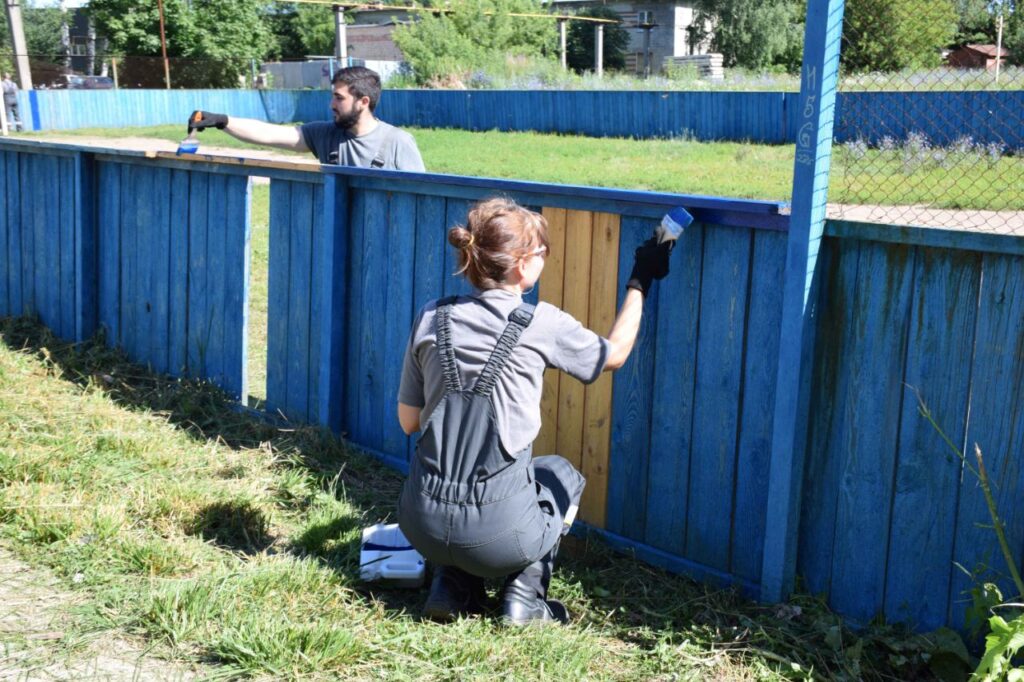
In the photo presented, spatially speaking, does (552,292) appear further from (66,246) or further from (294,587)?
(66,246)

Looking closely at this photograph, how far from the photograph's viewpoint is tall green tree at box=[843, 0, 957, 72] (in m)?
3.54

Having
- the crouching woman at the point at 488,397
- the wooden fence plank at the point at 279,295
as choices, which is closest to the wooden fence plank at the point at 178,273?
the wooden fence plank at the point at 279,295

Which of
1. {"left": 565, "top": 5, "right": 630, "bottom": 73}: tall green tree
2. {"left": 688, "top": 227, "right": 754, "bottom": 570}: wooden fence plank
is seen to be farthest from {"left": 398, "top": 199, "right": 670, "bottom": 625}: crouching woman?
{"left": 565, "top": 5, "right": 630, "bottom": 73}: tall green tree

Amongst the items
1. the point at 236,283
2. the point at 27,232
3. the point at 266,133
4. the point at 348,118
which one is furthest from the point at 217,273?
the point at 27,232

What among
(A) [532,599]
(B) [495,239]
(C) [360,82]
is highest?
(C) [360,82]

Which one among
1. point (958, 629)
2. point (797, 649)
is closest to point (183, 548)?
point (797, 649)

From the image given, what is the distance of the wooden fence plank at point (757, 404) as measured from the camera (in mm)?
3701

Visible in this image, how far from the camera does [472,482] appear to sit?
11.2ft

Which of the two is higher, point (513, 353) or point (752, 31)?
point (752, 31)

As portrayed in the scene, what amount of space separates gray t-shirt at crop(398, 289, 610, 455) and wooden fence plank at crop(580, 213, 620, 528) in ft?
2.27

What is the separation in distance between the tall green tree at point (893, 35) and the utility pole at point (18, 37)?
34.4 m

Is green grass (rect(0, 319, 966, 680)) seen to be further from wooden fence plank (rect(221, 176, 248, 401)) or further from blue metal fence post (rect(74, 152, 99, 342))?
blue metal fence post (rect(74, 152, 99, 342))

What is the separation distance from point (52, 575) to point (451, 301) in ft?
5.83

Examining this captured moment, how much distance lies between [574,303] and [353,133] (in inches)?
87.1
